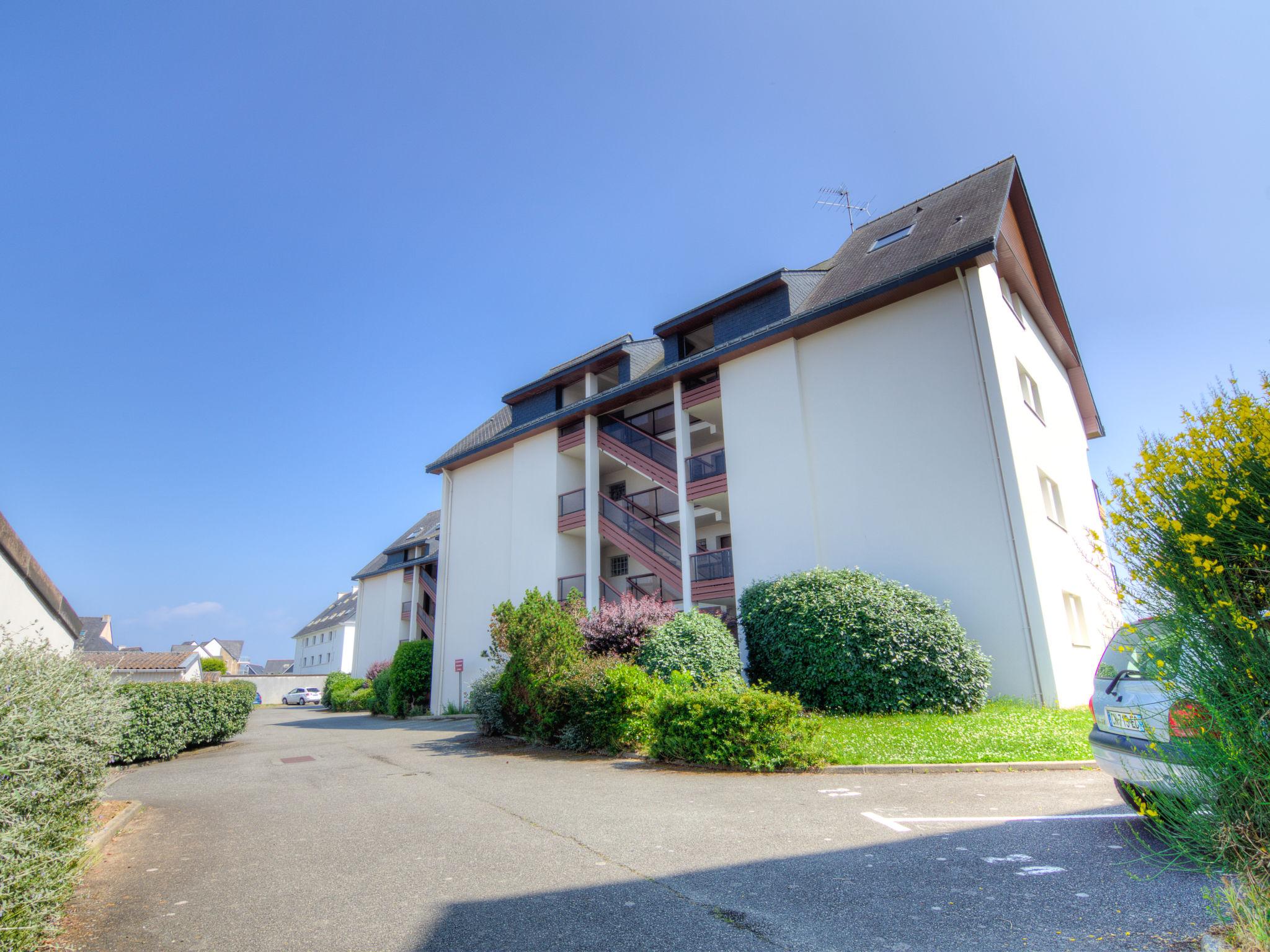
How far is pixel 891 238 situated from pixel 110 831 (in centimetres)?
2017

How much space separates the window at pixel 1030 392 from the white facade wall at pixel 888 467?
2.62 meters

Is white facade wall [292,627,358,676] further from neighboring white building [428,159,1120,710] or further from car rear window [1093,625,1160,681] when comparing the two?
car rear window [1093,625,1160,681]

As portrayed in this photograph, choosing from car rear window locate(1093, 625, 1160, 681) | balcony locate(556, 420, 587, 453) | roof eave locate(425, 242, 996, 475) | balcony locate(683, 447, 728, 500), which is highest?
roof eave locate(425, 242, 996, 475)

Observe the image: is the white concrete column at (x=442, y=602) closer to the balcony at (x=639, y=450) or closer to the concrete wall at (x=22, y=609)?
the balcony at (x=639, y=450)

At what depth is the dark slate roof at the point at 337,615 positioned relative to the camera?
62.0 m

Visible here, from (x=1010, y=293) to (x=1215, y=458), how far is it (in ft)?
53.7

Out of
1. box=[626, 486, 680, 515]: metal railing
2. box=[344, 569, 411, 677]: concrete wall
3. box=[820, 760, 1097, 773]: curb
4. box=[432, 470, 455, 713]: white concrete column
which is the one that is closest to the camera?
box=[820, 760, 1097, 773]: curb

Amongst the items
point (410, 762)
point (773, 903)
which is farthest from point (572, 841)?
point (410, 762)

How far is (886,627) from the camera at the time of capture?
12.3m

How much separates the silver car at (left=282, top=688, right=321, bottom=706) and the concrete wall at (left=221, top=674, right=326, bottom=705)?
237 centimetres

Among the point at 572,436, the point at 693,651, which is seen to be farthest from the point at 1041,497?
the point at 572,436

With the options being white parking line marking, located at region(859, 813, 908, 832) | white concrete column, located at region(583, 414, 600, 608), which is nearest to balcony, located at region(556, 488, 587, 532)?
white concrete column, located at region(583, 414, 600, 608)

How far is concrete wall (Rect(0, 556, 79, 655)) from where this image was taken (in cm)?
901

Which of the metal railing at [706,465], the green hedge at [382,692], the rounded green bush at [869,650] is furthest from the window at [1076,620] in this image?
the green hedge at [382,692]
